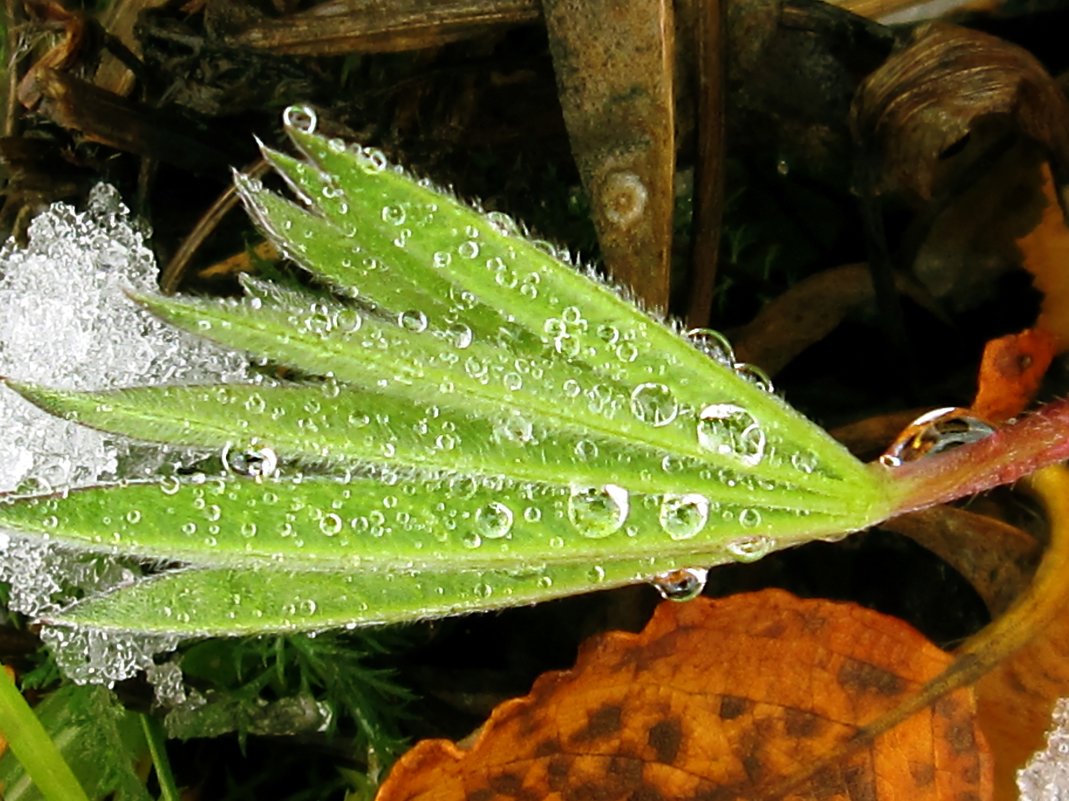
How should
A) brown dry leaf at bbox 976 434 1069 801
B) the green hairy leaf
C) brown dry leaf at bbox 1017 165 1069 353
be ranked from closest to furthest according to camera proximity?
1. the green hairy leaf
2. brown dry leaf at bbox 976 434 1069 801
3. brown dry leaf at bbox 1017 165 1069 353

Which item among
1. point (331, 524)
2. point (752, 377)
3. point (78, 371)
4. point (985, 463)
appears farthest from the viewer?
point (78, 371)

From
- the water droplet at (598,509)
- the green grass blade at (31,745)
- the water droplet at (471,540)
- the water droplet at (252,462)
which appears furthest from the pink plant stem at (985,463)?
the green grass blade at (31,745)

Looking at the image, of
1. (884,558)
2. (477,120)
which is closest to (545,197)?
(477,120)

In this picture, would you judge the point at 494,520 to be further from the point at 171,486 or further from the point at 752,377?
the point at 752,377

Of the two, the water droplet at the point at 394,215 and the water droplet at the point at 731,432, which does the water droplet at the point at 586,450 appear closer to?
the water droplet at the point at 731,432

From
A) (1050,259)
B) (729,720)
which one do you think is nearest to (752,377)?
Answer: (729,720)

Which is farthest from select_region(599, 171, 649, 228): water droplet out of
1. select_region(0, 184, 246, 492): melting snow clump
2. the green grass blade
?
the green grass blade

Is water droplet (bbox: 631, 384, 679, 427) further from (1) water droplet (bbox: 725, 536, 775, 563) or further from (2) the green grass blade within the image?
(2) the green grass blade
